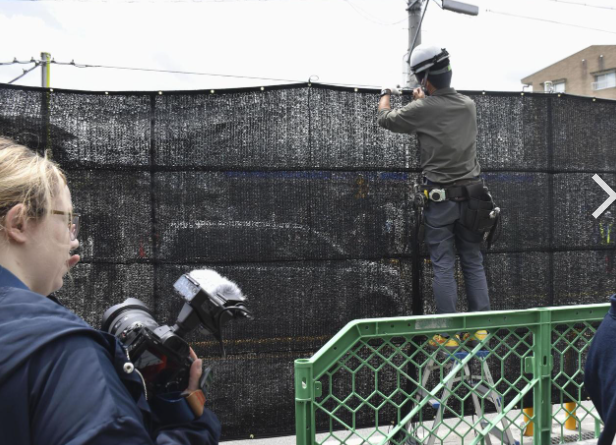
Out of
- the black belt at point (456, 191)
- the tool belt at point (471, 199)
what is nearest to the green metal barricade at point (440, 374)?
the tool belt at point (471, 199)

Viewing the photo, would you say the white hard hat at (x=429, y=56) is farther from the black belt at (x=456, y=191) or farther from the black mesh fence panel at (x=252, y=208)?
the black belt at (x=456, y=191)

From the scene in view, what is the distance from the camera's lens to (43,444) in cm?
102

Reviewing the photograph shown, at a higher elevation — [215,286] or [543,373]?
[215,286]

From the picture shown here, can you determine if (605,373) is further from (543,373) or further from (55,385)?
(543,373)

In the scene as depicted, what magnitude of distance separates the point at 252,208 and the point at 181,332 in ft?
8.20

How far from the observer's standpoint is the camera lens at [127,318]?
1.65 meters

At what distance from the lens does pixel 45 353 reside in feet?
3.45

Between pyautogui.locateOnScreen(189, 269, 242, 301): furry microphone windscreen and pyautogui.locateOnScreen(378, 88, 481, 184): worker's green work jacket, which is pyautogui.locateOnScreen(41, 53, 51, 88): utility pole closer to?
pyautogui.locateOnScreen(378, 88, 481, 184): worker's green work jacket

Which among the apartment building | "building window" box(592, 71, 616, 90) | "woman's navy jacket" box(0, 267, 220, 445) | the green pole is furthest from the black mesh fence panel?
"building window" box(592, 71, 616, 90)

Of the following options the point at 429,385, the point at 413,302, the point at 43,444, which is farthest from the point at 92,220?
the point at 43,444

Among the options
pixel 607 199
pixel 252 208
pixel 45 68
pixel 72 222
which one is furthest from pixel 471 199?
pixel 45 68

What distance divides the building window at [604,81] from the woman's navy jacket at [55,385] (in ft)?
217

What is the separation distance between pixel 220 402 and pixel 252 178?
1.59 metres

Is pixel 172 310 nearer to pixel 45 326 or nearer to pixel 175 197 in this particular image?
pixel 175 197
